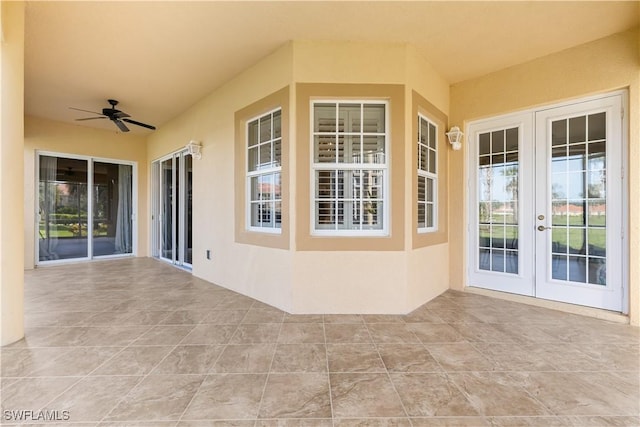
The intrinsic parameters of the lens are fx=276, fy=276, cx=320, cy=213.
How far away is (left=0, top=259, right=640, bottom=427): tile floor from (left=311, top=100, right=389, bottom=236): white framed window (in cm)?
108

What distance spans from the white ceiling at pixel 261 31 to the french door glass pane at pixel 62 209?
2.47 metres

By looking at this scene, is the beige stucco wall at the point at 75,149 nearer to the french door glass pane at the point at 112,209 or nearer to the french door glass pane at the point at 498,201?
the french door glass pane at the point at 112,209

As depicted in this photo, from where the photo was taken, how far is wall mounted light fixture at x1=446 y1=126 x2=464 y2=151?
377 centimetres

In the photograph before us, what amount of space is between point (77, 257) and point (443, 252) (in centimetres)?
733

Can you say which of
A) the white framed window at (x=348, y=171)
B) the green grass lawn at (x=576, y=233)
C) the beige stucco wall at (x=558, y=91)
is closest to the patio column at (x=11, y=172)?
the white framed window at (x=348, y=171)

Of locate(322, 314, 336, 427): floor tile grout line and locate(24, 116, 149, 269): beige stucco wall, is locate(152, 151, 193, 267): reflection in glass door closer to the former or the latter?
locate(24, 116, 149, 269): beige stucco wall

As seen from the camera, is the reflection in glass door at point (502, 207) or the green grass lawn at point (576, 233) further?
the reflection in glass door at point (502, 207)

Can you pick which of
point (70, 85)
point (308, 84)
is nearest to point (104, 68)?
point (70, 85)

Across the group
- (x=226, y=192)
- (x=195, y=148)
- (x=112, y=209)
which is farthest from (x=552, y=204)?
(x=112, y=209)

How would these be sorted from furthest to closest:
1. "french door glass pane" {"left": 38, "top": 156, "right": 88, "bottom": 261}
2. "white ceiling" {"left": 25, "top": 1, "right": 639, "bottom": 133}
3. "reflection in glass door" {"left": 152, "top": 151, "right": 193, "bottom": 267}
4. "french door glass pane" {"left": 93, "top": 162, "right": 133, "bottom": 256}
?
"french door glass pane" {"left": 93, "top": 162, "right": 133, "bottom": 256} < "french door glass pane" {"left": 38, "top": 156, "right": 88, "bottom": 261} < "reflection in glass door" {"left": 152, "top": 151, "right": 193, "bottom": 267} < "white ceiling" {"left": 25, "top": 1, "right": 639, "bottom": 133}

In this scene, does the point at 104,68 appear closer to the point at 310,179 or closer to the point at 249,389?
the point at 310,179

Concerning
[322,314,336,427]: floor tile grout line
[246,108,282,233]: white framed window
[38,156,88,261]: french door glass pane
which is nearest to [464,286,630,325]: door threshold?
[322,314,336,427]: floor tile grout line

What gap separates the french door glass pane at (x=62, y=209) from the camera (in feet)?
18.5

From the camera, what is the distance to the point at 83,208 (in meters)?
6.02
